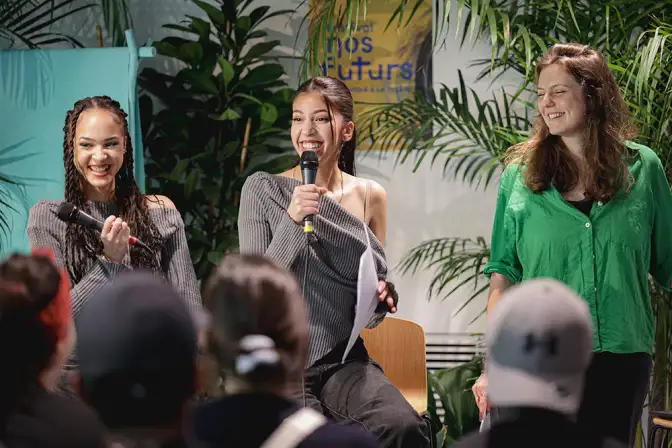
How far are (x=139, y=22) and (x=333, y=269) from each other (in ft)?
8.89

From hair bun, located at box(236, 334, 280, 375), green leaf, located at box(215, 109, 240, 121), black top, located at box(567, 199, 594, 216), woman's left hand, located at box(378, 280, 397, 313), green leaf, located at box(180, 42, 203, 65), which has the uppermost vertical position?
green leaf, located at box(180, 42, 203, 65)

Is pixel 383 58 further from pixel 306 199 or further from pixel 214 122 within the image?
pixel 306 199

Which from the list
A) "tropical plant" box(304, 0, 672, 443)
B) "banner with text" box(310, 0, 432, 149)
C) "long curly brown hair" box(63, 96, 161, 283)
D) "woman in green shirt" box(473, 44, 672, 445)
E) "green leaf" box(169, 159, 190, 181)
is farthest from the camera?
"banner with text" box(310, 0, 432, 149)

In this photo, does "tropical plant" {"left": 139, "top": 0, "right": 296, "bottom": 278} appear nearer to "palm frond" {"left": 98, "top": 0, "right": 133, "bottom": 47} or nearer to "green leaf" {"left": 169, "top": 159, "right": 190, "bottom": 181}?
"green leaf" {"left": 169, "top": 159, "right": 190, "bottom": 181}

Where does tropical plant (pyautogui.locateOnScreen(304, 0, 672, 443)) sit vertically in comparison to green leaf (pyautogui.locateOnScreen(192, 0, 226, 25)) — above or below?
below

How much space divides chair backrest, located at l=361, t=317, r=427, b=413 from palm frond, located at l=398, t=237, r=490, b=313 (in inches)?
48.2

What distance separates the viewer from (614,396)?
252cm

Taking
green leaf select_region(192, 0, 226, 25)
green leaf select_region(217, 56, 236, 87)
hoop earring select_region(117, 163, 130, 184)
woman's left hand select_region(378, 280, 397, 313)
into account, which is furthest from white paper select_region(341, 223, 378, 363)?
green leaf select_region(192, 0, 226, 25)

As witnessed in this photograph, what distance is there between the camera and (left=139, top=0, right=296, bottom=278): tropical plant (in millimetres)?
4836

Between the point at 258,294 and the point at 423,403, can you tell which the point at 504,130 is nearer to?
the point at 423,403

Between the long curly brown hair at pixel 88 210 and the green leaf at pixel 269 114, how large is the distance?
1.54m

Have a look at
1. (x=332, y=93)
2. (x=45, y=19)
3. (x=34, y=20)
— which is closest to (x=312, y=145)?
(x=332, y=93)

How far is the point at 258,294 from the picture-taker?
4.15 feet

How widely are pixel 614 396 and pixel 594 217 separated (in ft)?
1.72
